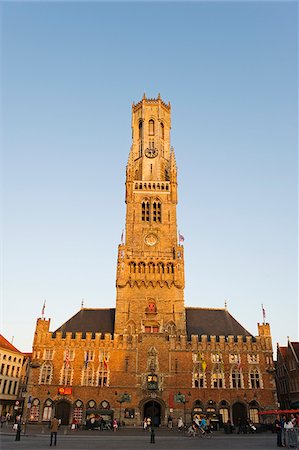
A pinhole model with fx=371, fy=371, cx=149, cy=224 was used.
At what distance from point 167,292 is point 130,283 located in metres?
6.17

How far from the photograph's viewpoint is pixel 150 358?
55.2 meters

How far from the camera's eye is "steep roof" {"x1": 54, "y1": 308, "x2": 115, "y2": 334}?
59.2 metres

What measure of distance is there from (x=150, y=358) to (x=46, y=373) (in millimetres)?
15431

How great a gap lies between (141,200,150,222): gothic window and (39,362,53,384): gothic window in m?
28.6

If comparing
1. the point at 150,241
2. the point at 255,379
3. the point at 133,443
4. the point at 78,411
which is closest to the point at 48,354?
the point at 78,411

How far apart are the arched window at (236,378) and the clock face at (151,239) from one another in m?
23.7

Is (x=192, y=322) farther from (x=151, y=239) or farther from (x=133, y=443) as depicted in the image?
(x=133, y=443)

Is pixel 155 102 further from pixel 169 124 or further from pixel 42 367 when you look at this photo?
pixel 42 367

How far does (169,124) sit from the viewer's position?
81.4 m

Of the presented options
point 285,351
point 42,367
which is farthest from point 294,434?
point 285,351

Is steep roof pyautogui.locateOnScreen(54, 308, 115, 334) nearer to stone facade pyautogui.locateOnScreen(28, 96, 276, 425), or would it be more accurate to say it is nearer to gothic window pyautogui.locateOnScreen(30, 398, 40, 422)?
stone facade pyautogui.locateOnScreen(28, 96, 276, 425)

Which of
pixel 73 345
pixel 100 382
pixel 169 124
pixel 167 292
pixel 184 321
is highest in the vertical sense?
pixel 169 124

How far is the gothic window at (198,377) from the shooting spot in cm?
5391

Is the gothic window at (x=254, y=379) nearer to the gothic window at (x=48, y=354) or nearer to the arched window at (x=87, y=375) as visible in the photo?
the arched window at (x=87, y=375)
